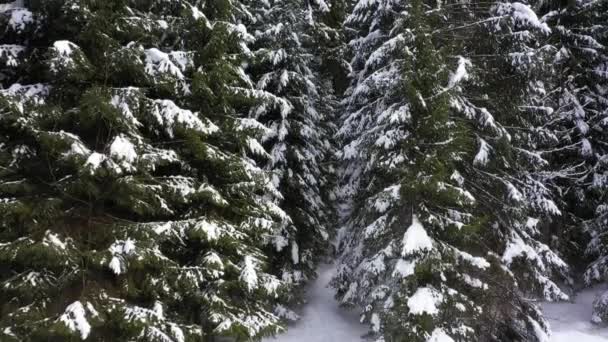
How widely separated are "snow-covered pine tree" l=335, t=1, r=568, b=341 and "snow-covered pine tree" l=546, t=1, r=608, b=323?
2.88 m

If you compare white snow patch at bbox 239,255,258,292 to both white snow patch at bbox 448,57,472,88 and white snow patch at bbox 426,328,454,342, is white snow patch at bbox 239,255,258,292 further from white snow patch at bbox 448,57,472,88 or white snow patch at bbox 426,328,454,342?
white snow patch at bbox 448,57,472,88

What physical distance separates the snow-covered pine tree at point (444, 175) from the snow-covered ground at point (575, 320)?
1.47m

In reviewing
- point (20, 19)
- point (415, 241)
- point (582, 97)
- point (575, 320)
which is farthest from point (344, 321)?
point (582, 97)

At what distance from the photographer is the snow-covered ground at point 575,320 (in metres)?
11.2

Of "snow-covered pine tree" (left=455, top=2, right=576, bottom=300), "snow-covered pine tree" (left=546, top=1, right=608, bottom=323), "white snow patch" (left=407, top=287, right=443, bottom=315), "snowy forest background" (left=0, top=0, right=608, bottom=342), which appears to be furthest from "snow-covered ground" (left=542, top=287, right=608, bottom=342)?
"white snow patch" (left=407, top=287, right=443, bottom=315)

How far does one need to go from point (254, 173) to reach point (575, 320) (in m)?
10.8

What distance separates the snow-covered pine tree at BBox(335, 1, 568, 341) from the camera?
8.56 meters

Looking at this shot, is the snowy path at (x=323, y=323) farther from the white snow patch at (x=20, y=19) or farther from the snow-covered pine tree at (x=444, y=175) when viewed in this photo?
the white snow patch at (x=20, y=19)

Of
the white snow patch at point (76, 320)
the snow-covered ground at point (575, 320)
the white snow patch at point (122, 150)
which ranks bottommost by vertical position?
the snow-covered ground at point (575, 320)

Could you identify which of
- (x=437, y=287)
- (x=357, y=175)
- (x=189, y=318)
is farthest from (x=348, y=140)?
(x=189, y=318)

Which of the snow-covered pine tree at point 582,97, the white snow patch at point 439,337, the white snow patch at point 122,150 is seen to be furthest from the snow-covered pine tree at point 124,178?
the snow-covered pine tree at point 582,97

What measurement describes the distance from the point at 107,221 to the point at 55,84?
7.58 feet

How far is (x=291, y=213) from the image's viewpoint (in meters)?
12.3

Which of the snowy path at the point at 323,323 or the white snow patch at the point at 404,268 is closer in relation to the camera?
the white snow patch at the point at 404,268
